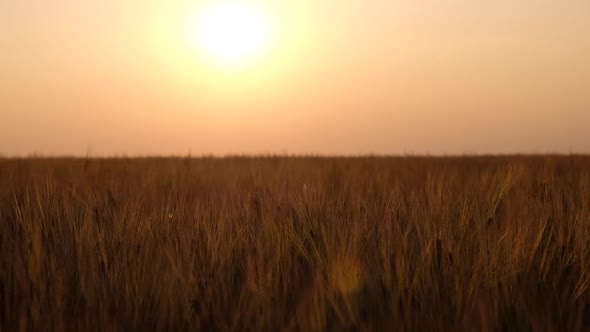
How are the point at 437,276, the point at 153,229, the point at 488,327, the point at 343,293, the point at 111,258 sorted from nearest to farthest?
the point at 488,327 → the point at 343,293 → the point at 437,276 → the point at 111,258 → the point at 153,229

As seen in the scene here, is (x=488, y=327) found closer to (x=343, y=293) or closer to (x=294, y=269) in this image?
(x=343, y=293)

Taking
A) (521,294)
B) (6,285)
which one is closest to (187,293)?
(6,285)

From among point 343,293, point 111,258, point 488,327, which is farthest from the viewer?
point 111,258

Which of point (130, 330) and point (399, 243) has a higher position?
point (399, 243)

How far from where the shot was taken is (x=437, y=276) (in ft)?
5.33

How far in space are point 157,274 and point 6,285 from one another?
500 millimetres

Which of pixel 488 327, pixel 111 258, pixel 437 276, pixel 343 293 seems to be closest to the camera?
pixel 488 327

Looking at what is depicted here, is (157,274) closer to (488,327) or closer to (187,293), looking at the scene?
(187,293)

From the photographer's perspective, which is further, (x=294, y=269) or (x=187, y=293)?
(x=294, y=269)

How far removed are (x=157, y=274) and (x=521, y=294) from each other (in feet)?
3.65

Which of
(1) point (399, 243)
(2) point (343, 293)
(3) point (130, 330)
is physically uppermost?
(1) point (399, 243)

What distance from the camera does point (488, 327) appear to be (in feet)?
4.39

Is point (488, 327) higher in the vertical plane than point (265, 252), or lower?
lower

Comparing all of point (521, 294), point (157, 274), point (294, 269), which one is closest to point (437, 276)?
point (521, 294)
